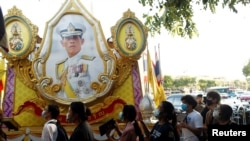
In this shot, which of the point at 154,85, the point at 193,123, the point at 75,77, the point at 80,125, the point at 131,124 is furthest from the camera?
the point at 154,85

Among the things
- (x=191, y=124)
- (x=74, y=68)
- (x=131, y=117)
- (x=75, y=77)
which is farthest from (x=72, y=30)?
(x=131, y=117)

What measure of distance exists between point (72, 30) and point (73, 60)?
697 mm

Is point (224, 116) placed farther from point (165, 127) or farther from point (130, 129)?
point (130, 129)

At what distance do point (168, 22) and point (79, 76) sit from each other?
9.71 ft

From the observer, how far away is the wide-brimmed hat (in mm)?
9617

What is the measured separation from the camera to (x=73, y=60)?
9.63 metres

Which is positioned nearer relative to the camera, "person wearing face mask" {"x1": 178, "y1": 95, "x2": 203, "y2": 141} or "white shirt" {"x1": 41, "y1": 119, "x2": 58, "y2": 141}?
"white shirt" {"x1": 41, "y1": 119, "x2": 58, "y2": 141}

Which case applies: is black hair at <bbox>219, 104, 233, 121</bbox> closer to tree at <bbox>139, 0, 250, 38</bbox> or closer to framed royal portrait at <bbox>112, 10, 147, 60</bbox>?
tree at <bbox>139, 0, 250, 38</bbox>

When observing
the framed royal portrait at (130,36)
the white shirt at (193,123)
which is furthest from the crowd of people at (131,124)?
the framed royal portrait at (130,36)

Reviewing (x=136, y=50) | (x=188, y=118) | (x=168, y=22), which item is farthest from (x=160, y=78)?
(x=188, y=118)

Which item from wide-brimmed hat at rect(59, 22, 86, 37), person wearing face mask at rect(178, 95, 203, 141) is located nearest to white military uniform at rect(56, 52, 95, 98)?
wide-brimmed hat at rect(59, 22, 86, 37)

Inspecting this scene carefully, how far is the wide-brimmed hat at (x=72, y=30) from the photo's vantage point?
379 inches

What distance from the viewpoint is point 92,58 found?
9711 millimetres

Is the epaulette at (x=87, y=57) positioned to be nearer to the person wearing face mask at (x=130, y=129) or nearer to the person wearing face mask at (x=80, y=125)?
the person wearing face mask at (x=130, y=129)
